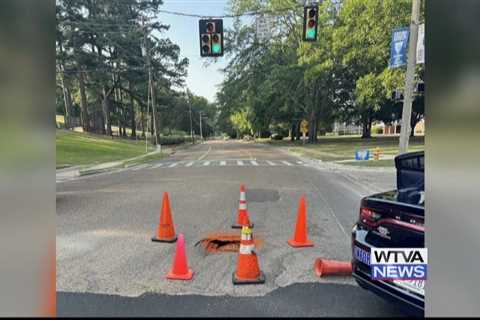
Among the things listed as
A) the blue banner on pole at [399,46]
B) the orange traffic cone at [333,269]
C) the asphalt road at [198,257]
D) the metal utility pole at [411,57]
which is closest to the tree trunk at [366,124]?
the blue banner on pole at [399,46]

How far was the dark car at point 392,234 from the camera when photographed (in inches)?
87.8

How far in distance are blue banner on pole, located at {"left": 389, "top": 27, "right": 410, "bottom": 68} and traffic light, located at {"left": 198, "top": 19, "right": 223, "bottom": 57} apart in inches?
230

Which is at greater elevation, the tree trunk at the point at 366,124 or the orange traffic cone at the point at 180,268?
the tree trunk at the point at 366,124

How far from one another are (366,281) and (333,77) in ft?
113

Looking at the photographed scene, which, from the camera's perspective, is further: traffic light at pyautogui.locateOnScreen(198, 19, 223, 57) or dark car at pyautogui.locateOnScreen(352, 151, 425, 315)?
traffic light at pyautogui.locateOnScreen(198, 19, 223, 57)

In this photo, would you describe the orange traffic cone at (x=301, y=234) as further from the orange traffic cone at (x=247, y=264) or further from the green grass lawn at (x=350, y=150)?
the green grass lawn at (x=350, y=150)

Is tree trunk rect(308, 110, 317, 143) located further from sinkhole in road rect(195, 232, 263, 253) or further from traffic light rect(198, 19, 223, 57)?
sinkhole in road rect(195, 232, 263, 253)

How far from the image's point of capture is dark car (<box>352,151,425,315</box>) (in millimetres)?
2230

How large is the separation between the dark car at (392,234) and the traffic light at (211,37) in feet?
31.2

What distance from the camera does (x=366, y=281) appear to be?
261cm

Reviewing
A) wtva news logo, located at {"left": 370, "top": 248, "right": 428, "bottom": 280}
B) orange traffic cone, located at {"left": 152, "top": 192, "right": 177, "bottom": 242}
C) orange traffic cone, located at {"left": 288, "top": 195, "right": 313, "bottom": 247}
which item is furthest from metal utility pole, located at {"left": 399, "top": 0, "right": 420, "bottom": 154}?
wtva news logo, located at {"left": 370, "top": 248, "right": 428, "bottom": 280}

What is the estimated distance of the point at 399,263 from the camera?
2.09 meters

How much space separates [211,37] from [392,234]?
10.3m

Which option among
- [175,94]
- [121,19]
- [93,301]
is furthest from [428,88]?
[175,94]
